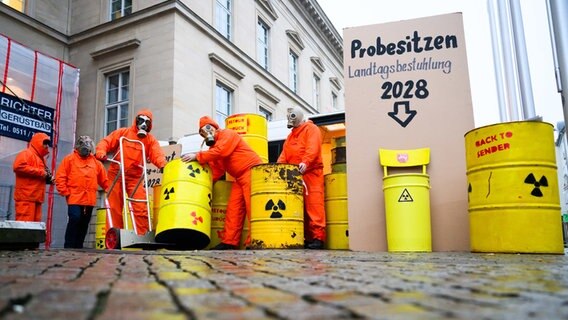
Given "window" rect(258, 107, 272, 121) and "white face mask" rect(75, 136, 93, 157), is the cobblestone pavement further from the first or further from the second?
"window" rect(258, 107, 272, 121)

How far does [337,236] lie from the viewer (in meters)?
6.51

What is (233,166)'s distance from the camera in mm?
6562

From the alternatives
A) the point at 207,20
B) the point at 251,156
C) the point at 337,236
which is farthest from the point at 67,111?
the point at 337,236

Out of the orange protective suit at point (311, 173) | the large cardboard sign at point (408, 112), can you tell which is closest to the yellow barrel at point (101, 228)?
the orange protective suit at point (311, 173)

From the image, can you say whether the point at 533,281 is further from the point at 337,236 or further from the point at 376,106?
the point at 337,236

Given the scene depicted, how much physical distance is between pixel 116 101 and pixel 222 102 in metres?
3.41

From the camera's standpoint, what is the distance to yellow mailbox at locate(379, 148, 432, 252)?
5195 millimetres

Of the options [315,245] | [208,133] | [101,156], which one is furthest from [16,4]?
[315,245]

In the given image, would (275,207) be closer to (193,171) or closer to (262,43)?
(193,171)

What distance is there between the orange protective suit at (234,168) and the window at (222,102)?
9.56 m

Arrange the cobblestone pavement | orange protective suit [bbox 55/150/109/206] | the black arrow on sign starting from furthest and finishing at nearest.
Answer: orange protective suit [bbox 55/150/109/206]
the black arrow on sign
the cobblestone pavement

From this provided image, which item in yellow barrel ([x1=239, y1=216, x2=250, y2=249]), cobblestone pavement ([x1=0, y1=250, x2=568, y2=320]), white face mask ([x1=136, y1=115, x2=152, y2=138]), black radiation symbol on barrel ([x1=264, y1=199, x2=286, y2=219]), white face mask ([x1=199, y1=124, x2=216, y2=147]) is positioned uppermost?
white face mask ([x1=136, y1=115, x2=152, y2=138])

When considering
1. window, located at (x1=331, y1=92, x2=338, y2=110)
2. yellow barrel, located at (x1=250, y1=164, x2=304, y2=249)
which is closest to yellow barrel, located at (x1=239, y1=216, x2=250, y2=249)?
yellow barrel, located at (x1=250, y1=164, x2=304, y2=249)

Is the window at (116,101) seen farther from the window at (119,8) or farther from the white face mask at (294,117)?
the white face mask at (294,117)
